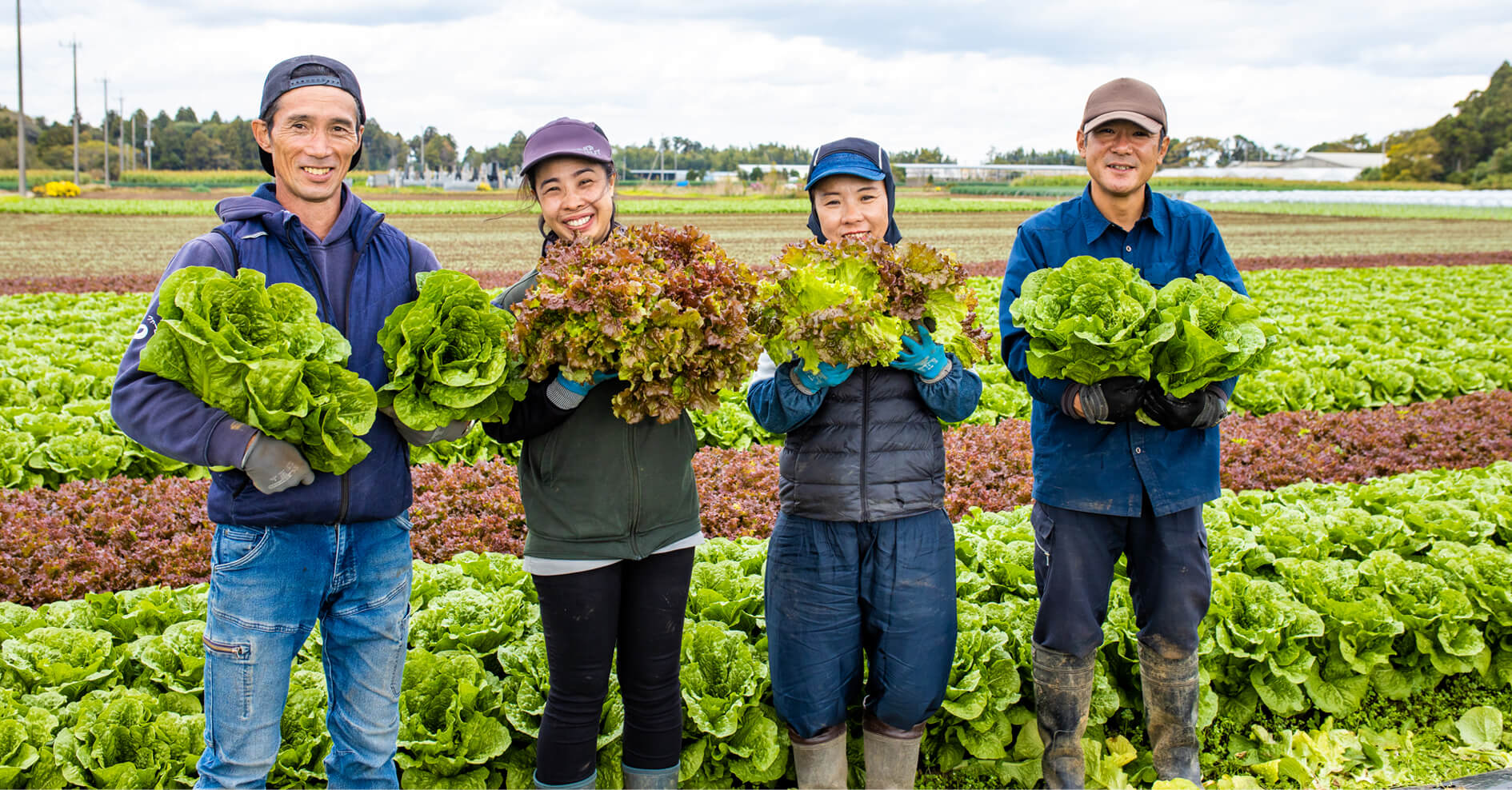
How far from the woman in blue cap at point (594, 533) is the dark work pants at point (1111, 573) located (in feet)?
4.90

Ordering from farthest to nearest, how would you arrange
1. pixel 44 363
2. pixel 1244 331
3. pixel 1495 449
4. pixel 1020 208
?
pixel 1020 208 < pixel 44 363 < pixel 1495 449 < pixel 1244 331

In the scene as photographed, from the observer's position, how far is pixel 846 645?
→ 11.2 feet

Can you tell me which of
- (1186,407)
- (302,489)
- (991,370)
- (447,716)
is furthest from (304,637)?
(991,370)

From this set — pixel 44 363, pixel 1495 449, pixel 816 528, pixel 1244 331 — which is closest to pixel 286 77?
pixel 816 528

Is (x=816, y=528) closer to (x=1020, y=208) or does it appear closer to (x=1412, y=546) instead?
(x=1412, y=546)

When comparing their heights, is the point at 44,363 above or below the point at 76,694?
above

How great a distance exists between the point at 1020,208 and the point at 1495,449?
5133cm

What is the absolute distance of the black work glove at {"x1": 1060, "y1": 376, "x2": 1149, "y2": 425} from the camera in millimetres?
3480

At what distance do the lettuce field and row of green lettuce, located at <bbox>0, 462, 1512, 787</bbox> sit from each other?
13 millimetres

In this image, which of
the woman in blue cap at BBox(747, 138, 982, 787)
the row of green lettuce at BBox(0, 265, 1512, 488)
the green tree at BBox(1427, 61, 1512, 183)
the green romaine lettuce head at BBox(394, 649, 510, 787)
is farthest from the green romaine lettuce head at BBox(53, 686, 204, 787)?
the green tree at BBox(1427, 61, 1512, 183)

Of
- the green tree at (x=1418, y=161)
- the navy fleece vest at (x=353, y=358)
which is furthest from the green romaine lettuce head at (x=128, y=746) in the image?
the green tree at (x=1418, y=161)

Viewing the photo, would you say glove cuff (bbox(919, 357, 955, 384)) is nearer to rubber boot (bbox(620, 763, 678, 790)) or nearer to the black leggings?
the black leggings

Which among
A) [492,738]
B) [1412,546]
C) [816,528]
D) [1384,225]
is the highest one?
[1384,225]

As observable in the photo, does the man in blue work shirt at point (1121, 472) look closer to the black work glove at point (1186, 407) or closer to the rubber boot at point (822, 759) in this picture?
the black work glove at point (1186, 407)
